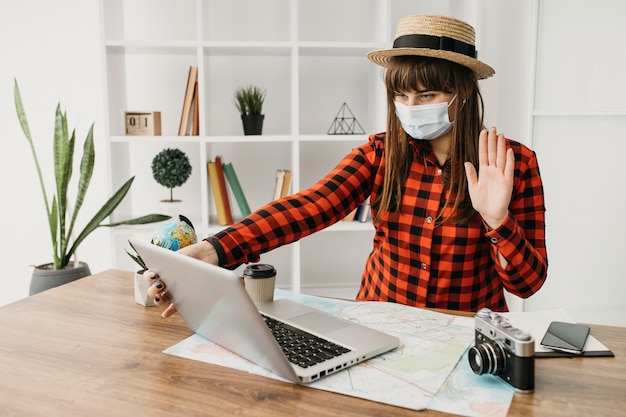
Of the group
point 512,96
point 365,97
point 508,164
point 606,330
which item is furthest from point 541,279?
point 365,97

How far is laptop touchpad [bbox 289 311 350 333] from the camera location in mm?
1243

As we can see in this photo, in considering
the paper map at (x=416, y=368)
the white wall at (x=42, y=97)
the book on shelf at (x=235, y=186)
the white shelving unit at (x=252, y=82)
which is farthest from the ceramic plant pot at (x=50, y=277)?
the paper map at (x=416, y=368)

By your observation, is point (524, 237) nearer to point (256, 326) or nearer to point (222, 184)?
point (256, 326)

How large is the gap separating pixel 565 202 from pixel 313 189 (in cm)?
164

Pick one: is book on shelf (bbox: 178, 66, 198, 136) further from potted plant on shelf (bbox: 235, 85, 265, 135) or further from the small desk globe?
the small desk globe

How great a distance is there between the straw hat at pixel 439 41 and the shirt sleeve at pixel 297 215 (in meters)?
0.34

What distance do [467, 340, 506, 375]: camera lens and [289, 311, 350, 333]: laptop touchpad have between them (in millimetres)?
319

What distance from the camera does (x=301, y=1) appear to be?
321cm

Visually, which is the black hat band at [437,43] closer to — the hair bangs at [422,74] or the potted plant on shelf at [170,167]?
the hair bangs at [422,74]

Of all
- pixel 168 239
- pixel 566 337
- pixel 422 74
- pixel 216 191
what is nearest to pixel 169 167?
pixel 216 191

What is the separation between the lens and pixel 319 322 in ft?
4.20

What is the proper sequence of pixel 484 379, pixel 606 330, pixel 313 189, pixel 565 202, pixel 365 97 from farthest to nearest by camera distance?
pixel 365 97
pixel 565 202
pixel 313 189
pixel 606 330
pixel 484 379

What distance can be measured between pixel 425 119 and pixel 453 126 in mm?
92

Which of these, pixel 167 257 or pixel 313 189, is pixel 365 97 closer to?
pixel 313 189
